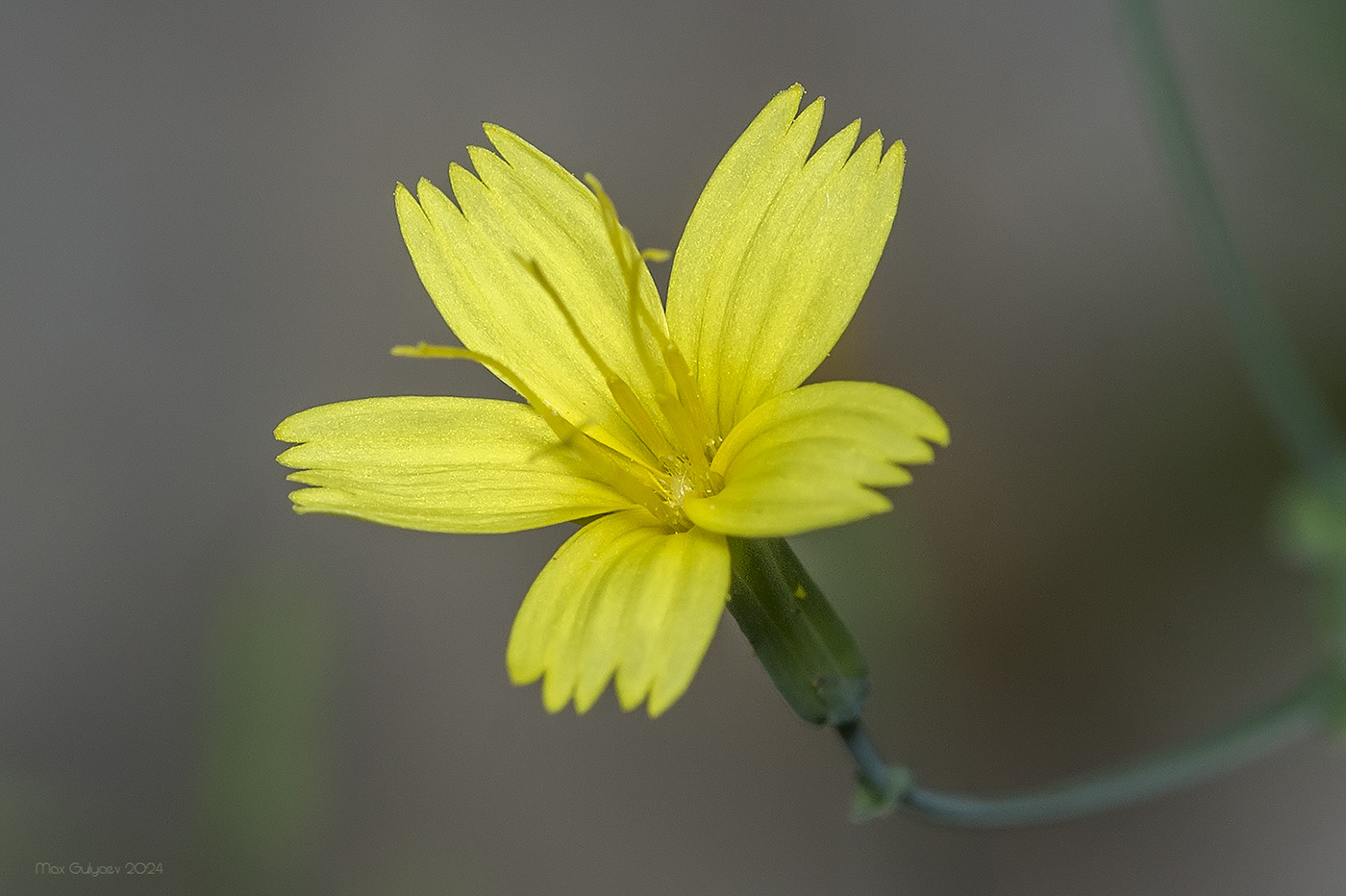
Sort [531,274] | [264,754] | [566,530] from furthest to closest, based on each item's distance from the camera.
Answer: [566,530]
[264,754]
[531,274]

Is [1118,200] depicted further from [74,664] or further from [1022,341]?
[74,664]

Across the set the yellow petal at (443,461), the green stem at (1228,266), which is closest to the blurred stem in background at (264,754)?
the yellow petal at (443,461)

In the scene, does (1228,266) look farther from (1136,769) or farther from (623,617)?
(623,617)

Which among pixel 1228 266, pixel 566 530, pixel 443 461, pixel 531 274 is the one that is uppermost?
pixel 531 274

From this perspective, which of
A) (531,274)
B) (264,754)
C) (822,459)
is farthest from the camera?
(264,754)

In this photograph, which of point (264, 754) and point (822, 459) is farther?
point (264, 754)

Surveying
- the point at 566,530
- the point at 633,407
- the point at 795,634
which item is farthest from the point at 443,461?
the point at 566,530

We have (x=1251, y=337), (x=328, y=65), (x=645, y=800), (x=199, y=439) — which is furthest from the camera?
(x=328, y=65)

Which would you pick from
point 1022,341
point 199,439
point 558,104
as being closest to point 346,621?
point 199,439
